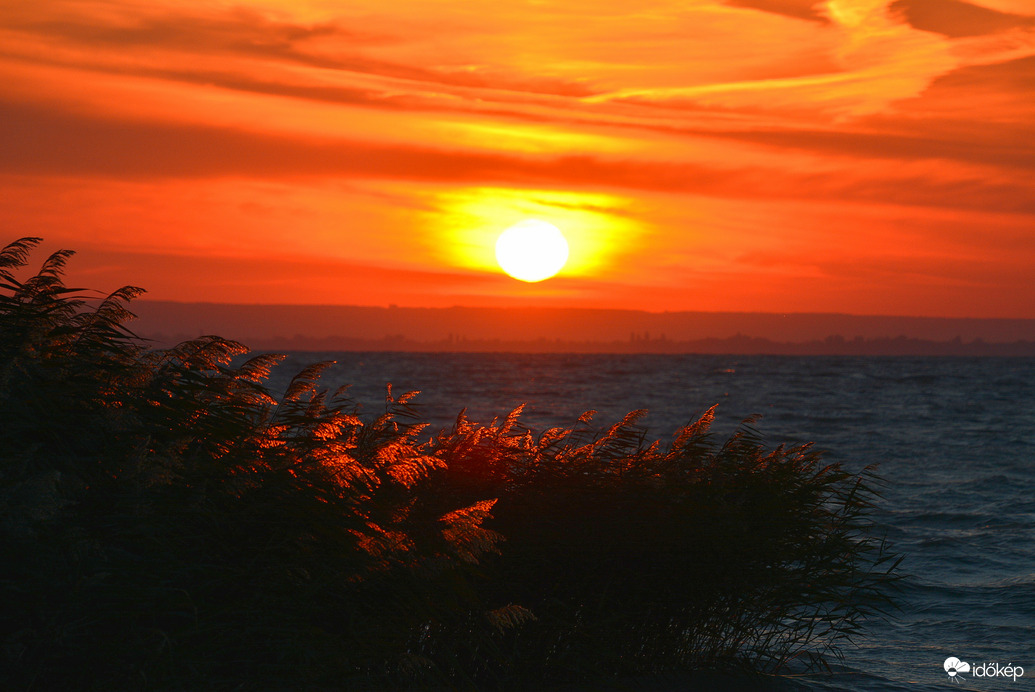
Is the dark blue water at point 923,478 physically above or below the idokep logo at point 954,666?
above

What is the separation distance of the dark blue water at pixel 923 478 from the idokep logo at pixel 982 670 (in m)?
0.07

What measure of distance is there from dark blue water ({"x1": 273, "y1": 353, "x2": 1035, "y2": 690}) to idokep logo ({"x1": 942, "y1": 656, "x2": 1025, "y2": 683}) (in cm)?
7

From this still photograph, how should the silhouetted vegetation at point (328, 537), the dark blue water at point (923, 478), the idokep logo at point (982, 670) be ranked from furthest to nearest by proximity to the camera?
the dark blue water at point (923, 478) < the idokep logo at point (982, 670) < the silhouetted vegetation at point (328, 537)

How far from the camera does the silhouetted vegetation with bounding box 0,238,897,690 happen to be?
5.88 m

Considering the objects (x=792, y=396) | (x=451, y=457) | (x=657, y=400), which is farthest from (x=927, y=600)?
(x=792, y=396)

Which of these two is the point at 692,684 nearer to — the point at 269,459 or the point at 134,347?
the point at 269,459

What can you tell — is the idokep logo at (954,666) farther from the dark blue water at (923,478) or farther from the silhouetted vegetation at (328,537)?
the silhouetted vegetation at (328,537)

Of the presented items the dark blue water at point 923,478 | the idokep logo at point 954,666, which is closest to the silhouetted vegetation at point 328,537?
the dark blue water at point 923,478

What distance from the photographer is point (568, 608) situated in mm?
8656

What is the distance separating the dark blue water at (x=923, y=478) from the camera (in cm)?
1234

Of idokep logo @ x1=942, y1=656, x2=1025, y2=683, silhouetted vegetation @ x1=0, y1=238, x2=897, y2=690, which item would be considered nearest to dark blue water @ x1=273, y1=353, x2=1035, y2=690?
idokep logo @ x1=942, y1=656, x2=1025, y2=683

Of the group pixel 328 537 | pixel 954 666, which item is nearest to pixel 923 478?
pixel 954 666

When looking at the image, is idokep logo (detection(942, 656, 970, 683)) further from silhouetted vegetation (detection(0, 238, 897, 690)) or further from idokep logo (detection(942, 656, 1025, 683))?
silhouetted vegetation (detection(0, 238, 897, 690))

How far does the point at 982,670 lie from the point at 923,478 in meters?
22.4
